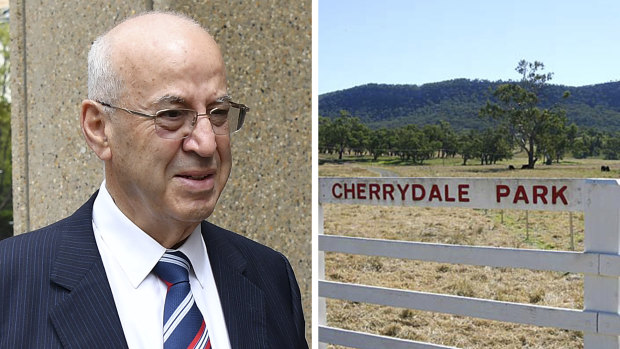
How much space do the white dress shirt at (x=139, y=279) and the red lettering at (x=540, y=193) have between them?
397cm

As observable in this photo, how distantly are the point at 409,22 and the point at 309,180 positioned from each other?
755 inches

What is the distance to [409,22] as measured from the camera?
20.4 metres

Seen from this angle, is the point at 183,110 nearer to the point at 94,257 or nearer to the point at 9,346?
the point at 94,257

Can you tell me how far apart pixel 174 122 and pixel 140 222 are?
0.16 metres

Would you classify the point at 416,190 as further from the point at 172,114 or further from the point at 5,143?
the point at 5,143

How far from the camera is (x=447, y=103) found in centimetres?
1955

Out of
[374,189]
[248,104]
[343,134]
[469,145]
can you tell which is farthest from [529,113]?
[248,104]

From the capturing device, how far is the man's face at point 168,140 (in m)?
0.92

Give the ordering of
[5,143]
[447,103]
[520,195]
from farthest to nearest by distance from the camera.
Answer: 1. [5,143]
2. [447,103]
3. [520,195]

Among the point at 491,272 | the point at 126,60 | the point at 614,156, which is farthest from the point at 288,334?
the point at 614,156

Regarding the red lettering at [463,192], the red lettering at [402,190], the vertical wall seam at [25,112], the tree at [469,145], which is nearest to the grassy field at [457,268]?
the tree at [469,145]

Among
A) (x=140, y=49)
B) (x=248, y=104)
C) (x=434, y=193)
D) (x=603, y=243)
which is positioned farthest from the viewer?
(x=434, y=193)

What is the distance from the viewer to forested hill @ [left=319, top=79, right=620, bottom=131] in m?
18.0

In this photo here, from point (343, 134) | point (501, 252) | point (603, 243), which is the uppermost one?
point (343, 134)
